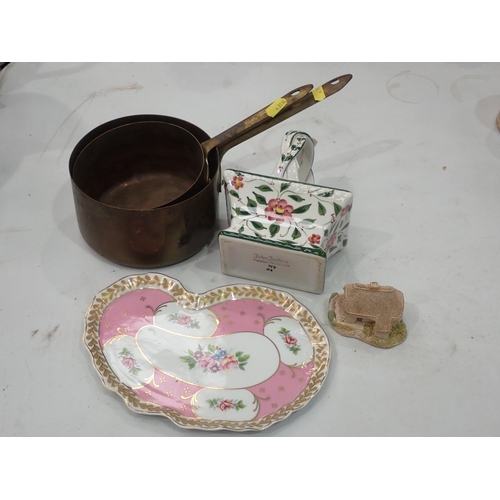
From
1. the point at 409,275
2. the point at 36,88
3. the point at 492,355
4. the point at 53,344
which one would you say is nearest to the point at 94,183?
the point at 53,344

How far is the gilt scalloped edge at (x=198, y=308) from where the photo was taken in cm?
105

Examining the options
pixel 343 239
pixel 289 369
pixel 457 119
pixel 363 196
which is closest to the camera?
pixel 289 369

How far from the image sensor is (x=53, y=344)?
116cm

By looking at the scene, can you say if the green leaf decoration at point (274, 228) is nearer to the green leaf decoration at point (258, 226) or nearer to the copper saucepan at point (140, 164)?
the green leaf decoration at point (258, 226)

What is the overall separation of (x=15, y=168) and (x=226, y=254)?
1.75 ft

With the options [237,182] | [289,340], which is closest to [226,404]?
[289,340]

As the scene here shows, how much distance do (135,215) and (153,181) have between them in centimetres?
26

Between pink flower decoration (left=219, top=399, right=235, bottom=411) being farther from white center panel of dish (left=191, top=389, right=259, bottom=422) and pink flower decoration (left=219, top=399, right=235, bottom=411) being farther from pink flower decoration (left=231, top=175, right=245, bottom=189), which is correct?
pink flower decoration (left=231, top=175, right=245, bottom=189)

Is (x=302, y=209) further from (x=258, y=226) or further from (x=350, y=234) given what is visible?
(x=350, y=234)

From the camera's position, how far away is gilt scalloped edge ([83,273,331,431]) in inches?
41.3

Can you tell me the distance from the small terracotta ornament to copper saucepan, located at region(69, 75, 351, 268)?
284mm

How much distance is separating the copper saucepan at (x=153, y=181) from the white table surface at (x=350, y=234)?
0.23 ft

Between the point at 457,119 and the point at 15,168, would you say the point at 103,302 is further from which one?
the point at 457,119

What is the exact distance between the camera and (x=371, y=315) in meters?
1.12
